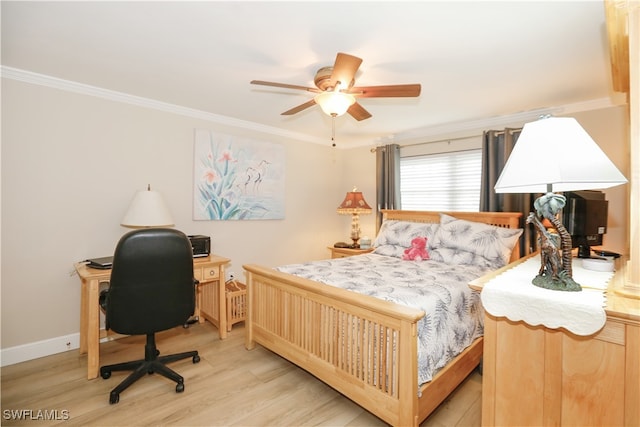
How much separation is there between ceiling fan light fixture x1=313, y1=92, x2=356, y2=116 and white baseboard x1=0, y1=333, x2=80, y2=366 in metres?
2.93

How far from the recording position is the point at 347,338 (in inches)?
74.9

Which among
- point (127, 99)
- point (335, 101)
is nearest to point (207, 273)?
point (127, 99)

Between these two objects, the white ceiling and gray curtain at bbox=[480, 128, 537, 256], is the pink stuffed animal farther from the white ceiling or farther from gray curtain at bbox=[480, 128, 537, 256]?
the white ceiling

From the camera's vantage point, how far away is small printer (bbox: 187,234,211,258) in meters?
2.99

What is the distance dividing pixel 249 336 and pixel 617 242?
345 centimetres

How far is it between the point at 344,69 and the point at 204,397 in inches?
90.4

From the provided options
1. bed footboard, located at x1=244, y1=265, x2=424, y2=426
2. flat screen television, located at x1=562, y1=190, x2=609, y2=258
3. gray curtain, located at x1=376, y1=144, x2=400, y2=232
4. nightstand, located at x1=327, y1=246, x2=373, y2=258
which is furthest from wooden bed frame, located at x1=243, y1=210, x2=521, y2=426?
gray curtain, located at x1=376, y1=144, x2=400, y2=232

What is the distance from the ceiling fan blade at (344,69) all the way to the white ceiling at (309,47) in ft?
0.73

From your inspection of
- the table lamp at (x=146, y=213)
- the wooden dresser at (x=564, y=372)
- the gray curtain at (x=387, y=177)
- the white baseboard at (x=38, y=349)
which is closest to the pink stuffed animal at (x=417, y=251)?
the gray curtain at (x=387, y=177)

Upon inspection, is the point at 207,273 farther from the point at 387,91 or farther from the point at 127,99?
the point at 387,91

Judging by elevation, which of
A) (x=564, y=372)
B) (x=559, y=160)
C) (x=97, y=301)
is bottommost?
(x=97, y=301)

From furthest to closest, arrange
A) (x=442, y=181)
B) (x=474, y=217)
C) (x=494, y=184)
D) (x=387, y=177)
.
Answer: (x=387, y=177)
(x=442, y=181)
(x=474, y=217)
(x=494, y=184)

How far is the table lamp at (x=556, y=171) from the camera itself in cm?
102

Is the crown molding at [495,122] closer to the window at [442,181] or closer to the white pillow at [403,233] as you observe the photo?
the window at [442,181]
